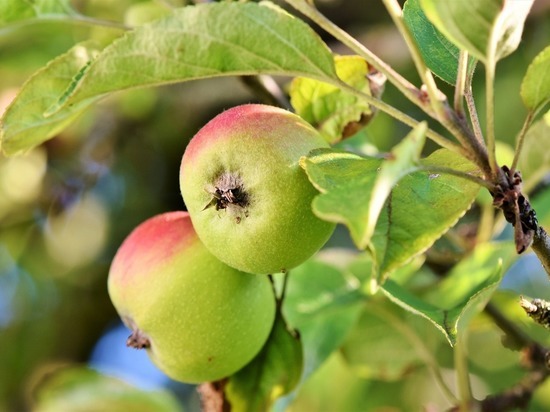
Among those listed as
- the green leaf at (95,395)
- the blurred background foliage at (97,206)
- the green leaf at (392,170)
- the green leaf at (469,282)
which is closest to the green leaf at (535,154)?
the green leaf at (469,282)

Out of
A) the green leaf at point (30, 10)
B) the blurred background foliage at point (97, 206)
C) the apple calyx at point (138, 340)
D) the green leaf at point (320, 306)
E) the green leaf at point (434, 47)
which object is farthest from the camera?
the blurred background foliage at point (97, 206)

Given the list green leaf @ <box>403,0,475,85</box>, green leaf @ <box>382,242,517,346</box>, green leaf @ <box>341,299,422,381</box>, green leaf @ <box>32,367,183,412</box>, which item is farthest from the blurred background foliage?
green leaf @ <box>403,0,475,85</box>

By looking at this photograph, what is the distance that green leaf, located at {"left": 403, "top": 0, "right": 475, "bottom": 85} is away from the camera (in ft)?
2.65

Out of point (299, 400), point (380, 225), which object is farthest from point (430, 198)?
point (299, 400)

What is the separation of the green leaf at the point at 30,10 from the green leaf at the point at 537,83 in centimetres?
68

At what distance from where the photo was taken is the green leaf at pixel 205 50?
68 centimetres

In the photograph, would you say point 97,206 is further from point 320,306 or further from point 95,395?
point 320,306

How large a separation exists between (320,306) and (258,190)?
1.86 feet

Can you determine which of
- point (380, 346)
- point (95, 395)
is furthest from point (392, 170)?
point (95, 395)

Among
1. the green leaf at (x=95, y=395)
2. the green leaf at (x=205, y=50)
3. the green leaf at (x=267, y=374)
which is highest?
the green leaf at (x=205, y=50)

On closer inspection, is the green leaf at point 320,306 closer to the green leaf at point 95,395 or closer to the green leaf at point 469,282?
the green leaf at point 469,282

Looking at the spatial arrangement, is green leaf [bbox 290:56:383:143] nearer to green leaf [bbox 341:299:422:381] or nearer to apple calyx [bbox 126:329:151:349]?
apple calyx [bbox 126:329:151:349]

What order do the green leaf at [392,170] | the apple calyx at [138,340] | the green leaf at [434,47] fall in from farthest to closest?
the apple calyx at [138,340], the green leaf at [434,47], the green leaf at [392,170]

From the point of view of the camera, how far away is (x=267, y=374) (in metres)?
1.02
